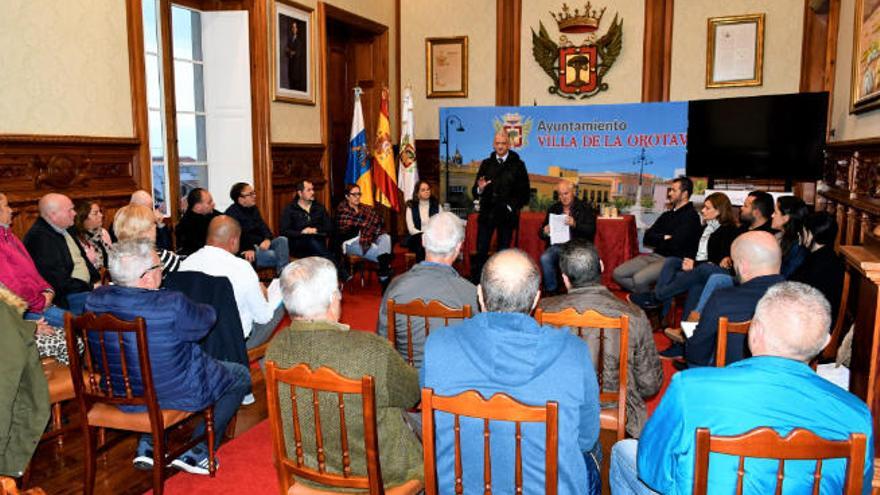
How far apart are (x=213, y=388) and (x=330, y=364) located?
3.83ft

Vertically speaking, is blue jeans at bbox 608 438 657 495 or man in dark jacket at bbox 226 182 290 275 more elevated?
man in dark jacket at bbox 226 182 290 275

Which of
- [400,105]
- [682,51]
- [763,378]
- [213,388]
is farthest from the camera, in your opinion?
[400,105]

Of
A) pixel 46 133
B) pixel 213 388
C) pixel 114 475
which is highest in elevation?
pixel 46 133

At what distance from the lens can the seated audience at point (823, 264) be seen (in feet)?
12.6

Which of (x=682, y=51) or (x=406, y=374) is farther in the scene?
(x=682, y=51)

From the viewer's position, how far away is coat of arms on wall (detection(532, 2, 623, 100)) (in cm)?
873

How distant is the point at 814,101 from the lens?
6711 millimetres

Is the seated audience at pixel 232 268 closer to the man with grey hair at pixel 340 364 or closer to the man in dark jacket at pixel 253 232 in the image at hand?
the man with grey hair at pixel 340 364

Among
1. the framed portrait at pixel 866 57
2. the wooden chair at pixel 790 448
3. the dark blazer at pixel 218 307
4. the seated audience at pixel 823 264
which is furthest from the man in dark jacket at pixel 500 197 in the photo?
the wooden chair at pixel 790 448

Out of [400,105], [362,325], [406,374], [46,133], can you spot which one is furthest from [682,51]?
[406,374]

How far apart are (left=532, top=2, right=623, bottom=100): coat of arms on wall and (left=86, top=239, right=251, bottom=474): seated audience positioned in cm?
689

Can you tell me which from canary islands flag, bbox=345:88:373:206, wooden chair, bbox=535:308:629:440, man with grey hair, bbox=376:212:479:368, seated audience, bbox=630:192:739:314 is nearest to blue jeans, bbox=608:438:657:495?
wooden chair, bbox=535:308:629:440

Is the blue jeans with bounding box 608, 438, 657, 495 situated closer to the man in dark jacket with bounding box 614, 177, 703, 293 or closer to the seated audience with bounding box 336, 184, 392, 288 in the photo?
the man in dark jacket with bounding box 614, 177, 703, 293

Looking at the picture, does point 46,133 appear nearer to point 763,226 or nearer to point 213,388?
point 213,388
